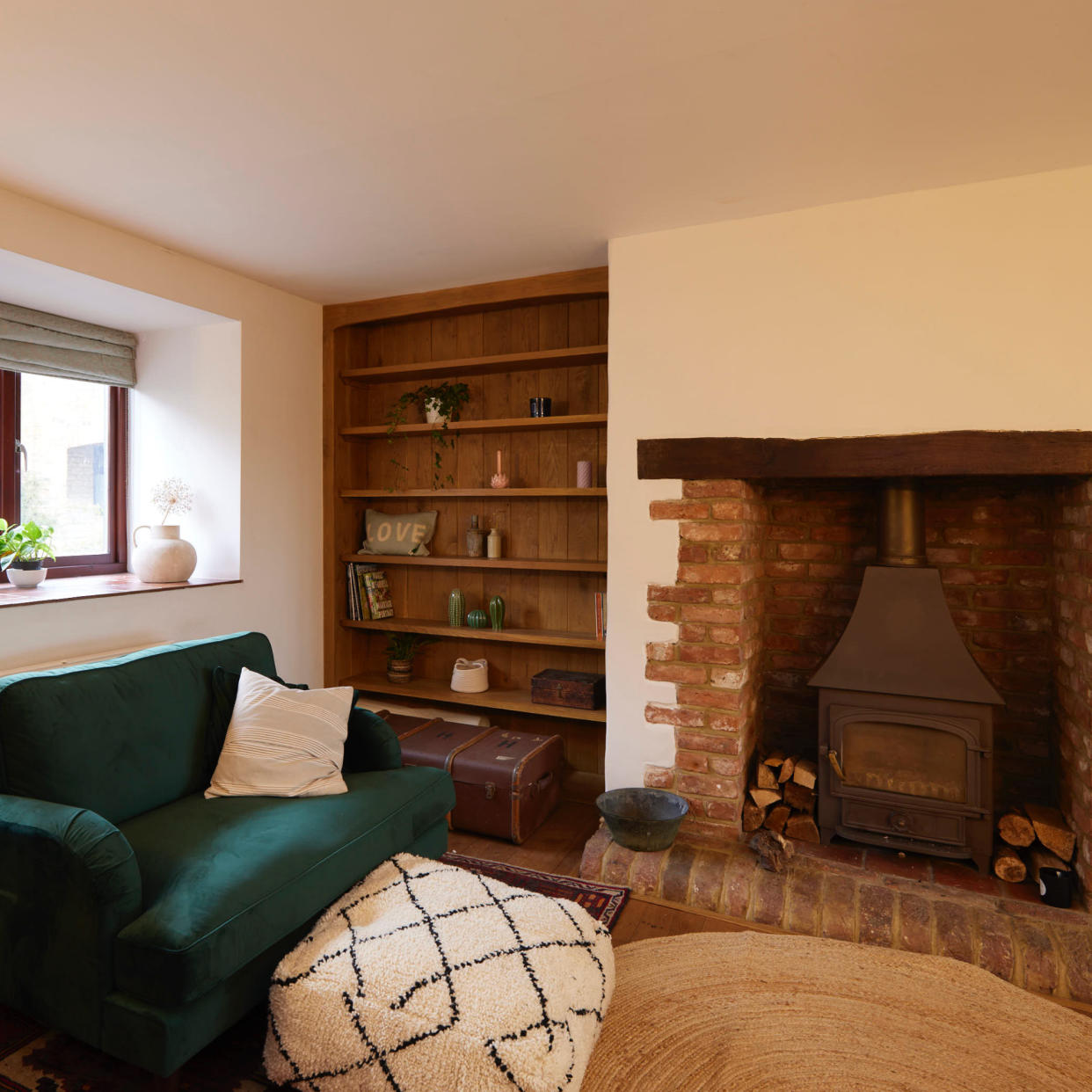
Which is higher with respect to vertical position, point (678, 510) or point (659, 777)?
point (678, 510)

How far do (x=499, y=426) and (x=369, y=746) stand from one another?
1.56m

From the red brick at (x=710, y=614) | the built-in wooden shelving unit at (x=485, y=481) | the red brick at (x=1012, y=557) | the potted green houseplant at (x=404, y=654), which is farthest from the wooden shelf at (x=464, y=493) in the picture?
the red brick at (x=1012, y=557)

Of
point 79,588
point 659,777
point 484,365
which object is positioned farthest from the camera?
point 484,365

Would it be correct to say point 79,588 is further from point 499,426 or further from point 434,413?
point 499,426

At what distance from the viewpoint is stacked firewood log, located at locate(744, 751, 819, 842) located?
271 centimetres

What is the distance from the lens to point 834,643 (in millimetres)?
2766

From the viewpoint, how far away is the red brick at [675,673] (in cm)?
270

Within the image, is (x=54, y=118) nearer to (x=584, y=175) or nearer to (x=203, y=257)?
(x=203, y=257)

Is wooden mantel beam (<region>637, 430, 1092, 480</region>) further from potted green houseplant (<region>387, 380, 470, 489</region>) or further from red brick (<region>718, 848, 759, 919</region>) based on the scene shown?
red brick (<region>718, 848, 759, 919</region>)

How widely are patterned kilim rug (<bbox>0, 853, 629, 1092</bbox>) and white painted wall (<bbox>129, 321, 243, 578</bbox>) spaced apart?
1894 millimetres

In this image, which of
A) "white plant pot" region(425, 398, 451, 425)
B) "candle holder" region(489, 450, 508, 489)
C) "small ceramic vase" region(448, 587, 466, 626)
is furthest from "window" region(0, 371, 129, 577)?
"candle holder" region(489, 450, 508, 489)

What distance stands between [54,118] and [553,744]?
2.71m

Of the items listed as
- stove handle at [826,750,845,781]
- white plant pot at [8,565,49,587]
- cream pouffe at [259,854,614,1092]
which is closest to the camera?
cream pouffe at [259,854,614,1092]

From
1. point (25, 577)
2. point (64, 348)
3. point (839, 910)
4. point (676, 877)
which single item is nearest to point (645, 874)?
point (676, 877)
